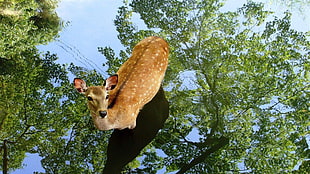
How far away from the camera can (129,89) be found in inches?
143

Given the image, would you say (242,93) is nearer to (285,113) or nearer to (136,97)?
(285,113)

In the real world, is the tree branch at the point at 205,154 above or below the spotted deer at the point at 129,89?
below

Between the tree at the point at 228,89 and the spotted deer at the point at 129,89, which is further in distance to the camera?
the tree at the point at 228,89

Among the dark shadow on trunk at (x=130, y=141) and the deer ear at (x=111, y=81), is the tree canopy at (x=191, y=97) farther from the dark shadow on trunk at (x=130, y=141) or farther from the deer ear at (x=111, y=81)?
the deer ear at (x=111, y=81)

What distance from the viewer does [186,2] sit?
17.9ft

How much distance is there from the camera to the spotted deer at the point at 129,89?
312 centimetres

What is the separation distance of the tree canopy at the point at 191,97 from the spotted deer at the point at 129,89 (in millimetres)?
459

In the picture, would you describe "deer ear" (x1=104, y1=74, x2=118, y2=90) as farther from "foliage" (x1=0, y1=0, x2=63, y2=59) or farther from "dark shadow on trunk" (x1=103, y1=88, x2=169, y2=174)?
"foliage" (x1=0, y1=0, x2=63, y2=59)

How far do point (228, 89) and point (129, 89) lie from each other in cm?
151

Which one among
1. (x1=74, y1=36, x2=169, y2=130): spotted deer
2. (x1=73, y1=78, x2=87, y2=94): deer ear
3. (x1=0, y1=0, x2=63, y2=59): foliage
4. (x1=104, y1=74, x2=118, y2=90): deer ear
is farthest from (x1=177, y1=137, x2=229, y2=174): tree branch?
(x1=0, y1=0, x2=63, y2=59): foliage

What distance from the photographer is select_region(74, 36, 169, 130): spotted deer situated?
10.2 ft

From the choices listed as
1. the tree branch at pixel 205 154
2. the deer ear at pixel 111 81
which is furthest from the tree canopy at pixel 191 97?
the deer ear at pixel 111 81

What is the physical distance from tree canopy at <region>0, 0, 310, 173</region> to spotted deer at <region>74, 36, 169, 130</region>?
1.51 ft

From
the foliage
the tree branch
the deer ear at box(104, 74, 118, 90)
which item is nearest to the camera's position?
the deer ear at box(104, 74, 118, 90)
